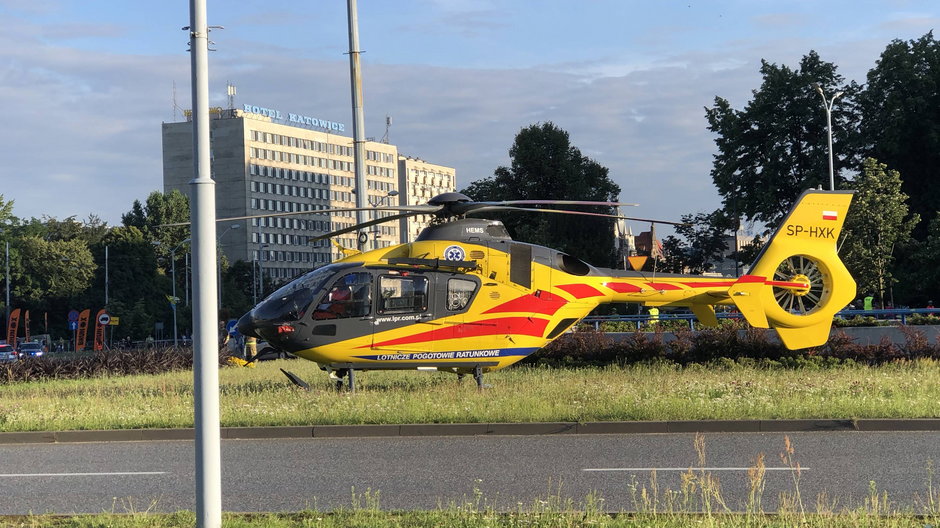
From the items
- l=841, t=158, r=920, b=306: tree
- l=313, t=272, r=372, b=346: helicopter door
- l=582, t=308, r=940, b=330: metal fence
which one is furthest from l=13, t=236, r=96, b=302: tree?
l=313, t=272, r=372, b=346: helicopter door

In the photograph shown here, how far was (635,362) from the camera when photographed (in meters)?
22.0

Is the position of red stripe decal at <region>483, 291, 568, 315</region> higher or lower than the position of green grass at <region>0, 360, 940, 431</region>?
higher

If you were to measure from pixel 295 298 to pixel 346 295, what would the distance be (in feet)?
2.82

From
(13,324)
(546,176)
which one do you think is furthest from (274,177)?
(546,176)

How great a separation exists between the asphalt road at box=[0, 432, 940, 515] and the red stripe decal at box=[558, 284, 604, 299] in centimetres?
526

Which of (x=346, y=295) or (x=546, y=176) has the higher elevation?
(x=546, y=176)

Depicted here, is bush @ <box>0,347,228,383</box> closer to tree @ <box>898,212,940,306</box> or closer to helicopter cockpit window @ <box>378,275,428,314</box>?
helicopter cockpit window @ <box>378,275,428,314</box>

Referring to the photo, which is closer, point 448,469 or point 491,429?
point 448,469

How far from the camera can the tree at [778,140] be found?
1972 inches

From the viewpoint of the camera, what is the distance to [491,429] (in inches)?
536

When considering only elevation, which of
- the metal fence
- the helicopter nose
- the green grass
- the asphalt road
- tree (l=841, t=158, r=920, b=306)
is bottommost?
the asphalt road

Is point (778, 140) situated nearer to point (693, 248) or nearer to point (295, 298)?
point (693, 248)

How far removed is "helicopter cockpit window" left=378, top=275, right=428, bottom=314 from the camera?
17.5m

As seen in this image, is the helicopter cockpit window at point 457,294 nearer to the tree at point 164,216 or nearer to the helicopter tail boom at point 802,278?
the helicopter tail boom at point 802,278
